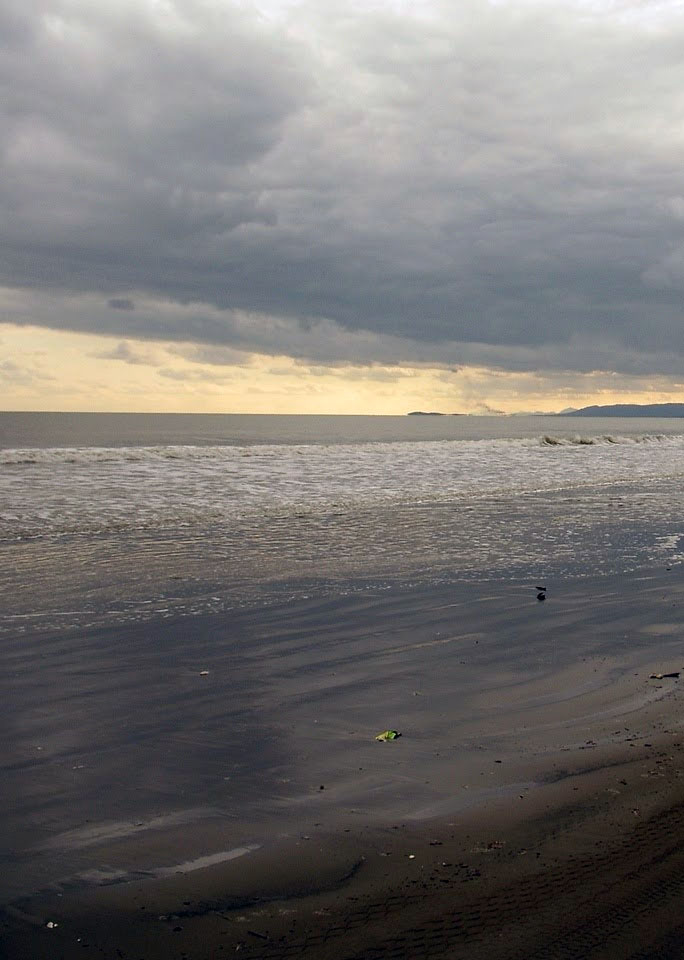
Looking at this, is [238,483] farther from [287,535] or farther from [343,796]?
[343,796]


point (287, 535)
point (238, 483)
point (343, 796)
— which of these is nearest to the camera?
point (343, 796)

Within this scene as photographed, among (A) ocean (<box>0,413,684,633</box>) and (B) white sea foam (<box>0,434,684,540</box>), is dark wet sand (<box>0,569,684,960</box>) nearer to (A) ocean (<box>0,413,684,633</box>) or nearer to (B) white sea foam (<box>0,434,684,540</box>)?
(A) ocean (<box>0,413,684,633</box>)

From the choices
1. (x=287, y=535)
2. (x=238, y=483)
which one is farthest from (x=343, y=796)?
(x=238, y=483)

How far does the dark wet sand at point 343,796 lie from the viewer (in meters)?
3.30

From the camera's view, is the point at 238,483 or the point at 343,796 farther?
the point at 238,483

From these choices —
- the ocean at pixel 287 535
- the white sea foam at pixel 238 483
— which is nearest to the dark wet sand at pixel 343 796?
the ocean at pixel 287 535

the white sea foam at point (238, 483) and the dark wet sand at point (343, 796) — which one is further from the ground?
the white sea foam at point (238, 483)

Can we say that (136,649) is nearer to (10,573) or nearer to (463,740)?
(463,740)

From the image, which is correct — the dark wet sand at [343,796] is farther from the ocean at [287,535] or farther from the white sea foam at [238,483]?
the white sea foam at [238,483]

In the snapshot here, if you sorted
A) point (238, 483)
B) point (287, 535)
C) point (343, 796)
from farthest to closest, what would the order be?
point (238, 483) → point (287, 535) → point (343, 796)

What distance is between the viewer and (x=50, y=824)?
423 centimetres

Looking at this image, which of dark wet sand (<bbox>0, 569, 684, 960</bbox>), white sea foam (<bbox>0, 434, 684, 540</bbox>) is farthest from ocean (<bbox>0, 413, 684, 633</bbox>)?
dark wet sand (<bbox>0, 569, 684, 960</bbox>)

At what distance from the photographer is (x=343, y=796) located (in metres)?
4.58

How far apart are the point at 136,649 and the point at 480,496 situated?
55.5 feet
